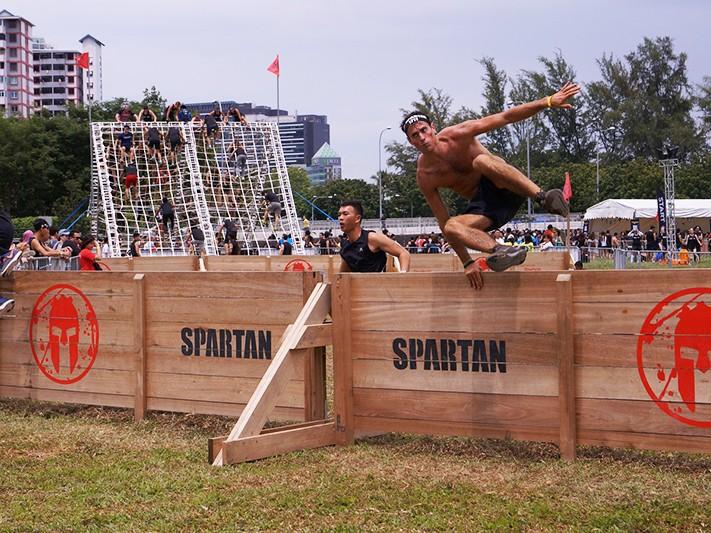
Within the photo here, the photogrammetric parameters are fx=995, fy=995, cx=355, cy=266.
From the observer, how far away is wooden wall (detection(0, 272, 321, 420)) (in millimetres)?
7996

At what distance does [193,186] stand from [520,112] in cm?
2511

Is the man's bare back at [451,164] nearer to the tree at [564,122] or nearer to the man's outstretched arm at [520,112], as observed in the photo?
the man's outstretched arm at [520,112]

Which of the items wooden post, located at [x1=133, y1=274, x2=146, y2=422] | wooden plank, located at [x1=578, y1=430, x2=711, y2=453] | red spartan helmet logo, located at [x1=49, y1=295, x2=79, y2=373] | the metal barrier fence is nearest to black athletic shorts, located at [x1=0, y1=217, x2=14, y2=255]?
red spartan helmet logo, located at [x1=49, y1=295, x2=79, y2=373]

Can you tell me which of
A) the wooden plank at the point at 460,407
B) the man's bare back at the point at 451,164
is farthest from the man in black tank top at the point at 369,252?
the wooden plank at the point at 460,407

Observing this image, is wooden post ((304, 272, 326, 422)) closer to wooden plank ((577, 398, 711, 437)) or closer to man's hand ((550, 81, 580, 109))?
wooden plank ((577, 398, 711, 437))

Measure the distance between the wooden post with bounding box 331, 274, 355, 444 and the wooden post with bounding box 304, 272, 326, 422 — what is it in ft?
0.97

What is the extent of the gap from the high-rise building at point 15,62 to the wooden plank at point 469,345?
175m

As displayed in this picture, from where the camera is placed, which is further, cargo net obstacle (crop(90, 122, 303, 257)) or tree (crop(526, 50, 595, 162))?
tree (crop(526, 50, 595, 162))

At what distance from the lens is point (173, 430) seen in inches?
320

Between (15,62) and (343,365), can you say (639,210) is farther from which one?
(15,62)

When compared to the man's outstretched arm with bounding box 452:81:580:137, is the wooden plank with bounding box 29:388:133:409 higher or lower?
lower

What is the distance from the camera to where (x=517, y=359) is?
677 centimetres

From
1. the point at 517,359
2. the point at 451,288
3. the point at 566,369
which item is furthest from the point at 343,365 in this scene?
the point at 566,369

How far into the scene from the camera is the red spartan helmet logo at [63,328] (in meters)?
9.19
